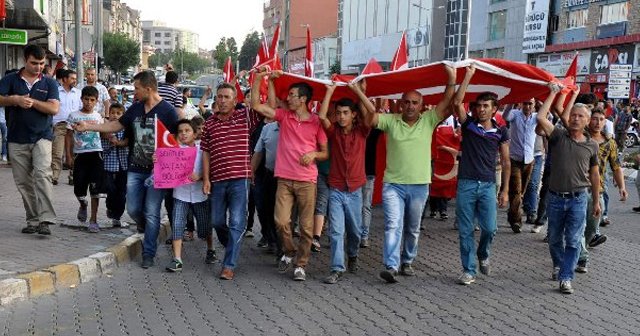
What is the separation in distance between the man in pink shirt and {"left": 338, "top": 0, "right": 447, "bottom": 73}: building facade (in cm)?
4397

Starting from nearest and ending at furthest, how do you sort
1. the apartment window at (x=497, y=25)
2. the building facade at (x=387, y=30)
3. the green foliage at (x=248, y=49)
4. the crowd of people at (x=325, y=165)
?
the crowd of people at (x=325, y=165) → the apartment window at (x=497, y=25) → the building facade at (x=387, y=30) → the green foliage at (x=248, y=49)

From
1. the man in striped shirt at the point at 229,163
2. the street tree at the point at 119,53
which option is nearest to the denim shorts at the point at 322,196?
the man in striped shirt at the point at 229,163

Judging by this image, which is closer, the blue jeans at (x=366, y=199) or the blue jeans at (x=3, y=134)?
the blue jeans at (x=366, y=199)

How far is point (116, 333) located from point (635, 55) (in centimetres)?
3554

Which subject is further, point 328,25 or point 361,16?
point 328,25

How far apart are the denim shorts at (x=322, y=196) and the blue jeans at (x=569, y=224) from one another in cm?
228

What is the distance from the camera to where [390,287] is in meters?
6.77

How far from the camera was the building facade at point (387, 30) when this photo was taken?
54.9m

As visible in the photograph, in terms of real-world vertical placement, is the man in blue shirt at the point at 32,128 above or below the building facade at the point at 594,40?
below

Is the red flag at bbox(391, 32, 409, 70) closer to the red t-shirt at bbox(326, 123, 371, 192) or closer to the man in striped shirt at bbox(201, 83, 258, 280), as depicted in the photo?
the red t-shirt at bbox(326, 123, 371, 192)

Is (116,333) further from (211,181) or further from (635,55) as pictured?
(635,55)

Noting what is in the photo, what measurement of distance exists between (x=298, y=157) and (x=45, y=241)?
121 inches

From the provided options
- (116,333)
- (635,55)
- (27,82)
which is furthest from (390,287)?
(635,55)

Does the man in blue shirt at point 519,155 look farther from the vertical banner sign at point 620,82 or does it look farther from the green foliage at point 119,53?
the green foliage at point 119,53
